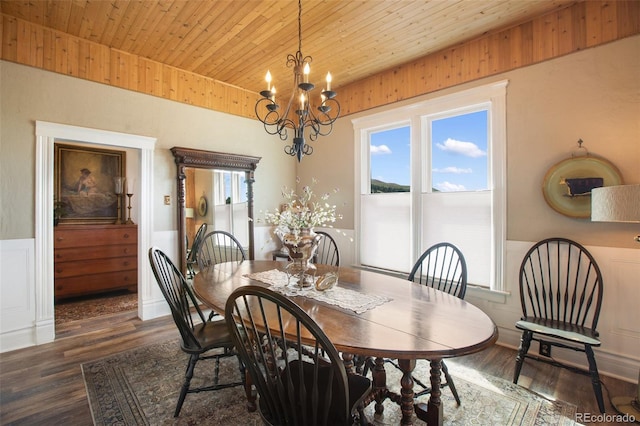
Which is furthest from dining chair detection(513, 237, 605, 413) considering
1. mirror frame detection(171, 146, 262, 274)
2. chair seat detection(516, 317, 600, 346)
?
mirror frame detection(171, 146, 262, 274)

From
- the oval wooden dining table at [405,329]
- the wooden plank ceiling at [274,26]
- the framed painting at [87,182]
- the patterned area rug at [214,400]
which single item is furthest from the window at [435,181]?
the framed painting at [87,182]

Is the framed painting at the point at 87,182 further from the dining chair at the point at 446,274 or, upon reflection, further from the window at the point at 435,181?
the dining chair at the point at 446,274

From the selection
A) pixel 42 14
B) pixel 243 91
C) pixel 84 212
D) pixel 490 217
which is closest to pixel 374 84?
pixel 243 91

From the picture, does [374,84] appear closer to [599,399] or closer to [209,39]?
[209,39]

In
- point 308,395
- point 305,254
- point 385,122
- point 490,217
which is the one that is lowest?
point 308,395

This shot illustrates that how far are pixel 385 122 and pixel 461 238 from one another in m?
1.69

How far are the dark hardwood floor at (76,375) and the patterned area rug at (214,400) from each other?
10cm

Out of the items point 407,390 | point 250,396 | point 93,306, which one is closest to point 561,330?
point 407,390

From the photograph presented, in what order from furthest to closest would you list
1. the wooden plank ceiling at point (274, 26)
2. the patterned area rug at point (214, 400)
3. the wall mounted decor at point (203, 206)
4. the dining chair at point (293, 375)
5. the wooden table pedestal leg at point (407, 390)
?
the wall mounted decor at point (203, 206) → the wooden plank ceiling at point (274, 26) → the patterned area rug at point (214, 400) → the wooden table pedestal leg at point (407, 390) → the dining chair at point (293, 375)

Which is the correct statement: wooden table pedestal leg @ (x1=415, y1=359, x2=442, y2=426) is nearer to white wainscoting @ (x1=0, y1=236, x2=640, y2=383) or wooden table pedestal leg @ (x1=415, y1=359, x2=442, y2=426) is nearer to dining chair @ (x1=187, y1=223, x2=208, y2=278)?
white wainscoting @ (x1=0, y1=236, x2=640, y2=383)

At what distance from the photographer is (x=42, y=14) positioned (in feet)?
8.77

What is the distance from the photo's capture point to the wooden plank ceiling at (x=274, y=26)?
2.53 metres

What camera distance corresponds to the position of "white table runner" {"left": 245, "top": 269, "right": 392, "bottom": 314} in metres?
1.71

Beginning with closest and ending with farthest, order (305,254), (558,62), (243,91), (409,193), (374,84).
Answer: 1. (305,254)
2. (558,62)
3. (409,193)
4. (374,84)
5. (243,91)
